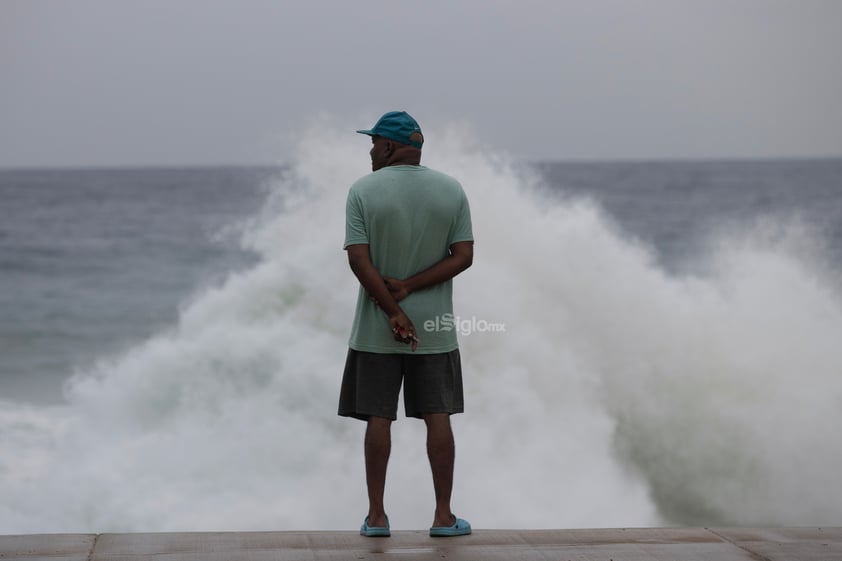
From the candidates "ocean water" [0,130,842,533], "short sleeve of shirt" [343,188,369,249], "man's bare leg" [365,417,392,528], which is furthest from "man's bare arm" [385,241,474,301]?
"ocean water" [0,130,842,533]

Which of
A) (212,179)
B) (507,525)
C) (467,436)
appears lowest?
(507,525)

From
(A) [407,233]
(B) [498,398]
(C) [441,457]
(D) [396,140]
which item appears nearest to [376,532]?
(C) [441,457]

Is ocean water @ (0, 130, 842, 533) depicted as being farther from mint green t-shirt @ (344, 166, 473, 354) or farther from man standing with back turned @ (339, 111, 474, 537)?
mint green t-shirt @ (344, 166, 473, 354)

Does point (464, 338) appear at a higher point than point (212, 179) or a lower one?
lower

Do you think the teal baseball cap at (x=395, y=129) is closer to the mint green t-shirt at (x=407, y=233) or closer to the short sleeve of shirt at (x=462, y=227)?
the mint green t-shirt at (x=407, y=233)

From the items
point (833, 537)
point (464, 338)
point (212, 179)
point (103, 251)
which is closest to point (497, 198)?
Answer: point (464, 338)

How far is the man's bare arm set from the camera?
12.9 ft

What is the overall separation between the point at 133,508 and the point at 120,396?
2.18 meters

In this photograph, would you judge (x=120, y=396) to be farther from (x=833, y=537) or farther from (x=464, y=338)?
(x=833, y=537)

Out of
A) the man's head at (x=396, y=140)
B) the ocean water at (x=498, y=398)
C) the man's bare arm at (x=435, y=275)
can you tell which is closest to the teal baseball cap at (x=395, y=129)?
the man's head at (x=396, y=140)

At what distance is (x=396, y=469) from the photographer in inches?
302

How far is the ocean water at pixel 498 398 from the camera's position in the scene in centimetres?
762

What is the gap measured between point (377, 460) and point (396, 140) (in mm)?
1159

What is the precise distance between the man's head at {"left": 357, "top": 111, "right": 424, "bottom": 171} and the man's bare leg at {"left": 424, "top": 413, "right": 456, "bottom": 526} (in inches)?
36.8
